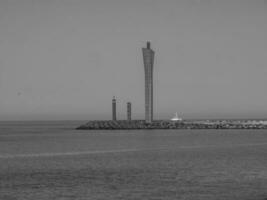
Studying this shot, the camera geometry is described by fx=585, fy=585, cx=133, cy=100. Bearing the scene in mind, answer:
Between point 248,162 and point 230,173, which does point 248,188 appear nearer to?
point 230,173

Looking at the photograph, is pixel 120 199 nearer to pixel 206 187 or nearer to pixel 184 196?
pixel 184 196

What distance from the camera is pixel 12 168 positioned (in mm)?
49625

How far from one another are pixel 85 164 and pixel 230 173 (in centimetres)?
1453

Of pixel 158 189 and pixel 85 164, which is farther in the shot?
pixel 85 164

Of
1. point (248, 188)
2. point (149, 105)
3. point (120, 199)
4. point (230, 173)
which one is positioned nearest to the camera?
point (120, 199)

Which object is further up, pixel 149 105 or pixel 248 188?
pixel 149 105

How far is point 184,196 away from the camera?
31.9m

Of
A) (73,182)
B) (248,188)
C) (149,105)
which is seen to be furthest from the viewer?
(149,105)

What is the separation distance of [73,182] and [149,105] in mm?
145322

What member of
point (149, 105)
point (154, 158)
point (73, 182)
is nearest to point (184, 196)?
point (73, 182)

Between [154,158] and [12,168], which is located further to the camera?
[154,158]

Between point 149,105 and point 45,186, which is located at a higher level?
point 149,105

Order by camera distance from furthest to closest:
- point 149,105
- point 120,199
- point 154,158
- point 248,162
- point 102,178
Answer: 1. point 149,105
2. point 154,158
3. point 248,162
4. point 102,178
5. point 120,199

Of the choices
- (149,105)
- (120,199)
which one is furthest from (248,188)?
(149,105)
